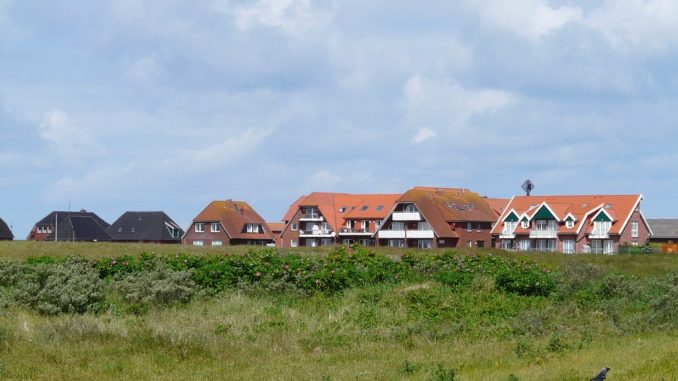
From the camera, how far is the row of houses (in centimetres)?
9138

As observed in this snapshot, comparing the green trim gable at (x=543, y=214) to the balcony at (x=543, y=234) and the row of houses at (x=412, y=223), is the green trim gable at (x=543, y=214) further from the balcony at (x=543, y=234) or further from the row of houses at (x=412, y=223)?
the balcony at (x=543, y=234)

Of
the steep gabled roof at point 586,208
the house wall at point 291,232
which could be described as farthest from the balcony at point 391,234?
the house wall at point 291,232

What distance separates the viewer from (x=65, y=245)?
41031mm

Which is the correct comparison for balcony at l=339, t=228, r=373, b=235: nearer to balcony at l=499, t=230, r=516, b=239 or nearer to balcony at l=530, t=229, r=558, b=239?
balcony at l=499, t=230, r=516, b=239

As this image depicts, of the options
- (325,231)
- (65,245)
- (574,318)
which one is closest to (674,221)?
(325,231)

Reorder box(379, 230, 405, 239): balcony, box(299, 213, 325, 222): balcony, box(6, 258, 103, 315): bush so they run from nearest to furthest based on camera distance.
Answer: box(6, 258, 103, 315): bush, box(379, 230, 405, 239): balcony, box(299, 213, 325, 222): balcony

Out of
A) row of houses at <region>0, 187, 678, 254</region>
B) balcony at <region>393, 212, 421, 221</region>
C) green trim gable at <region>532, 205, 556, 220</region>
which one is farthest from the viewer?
balcony at <region>393, 212, 421, 221</region>

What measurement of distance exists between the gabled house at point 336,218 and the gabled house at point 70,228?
2543cm

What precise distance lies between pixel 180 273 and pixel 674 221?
10487 cm

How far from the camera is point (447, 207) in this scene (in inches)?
3780

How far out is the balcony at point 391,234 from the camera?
316 feet

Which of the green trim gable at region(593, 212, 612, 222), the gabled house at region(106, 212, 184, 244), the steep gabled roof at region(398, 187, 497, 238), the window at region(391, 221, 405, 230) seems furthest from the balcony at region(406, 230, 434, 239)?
the gabled house at region(106, 212, 184, 244)

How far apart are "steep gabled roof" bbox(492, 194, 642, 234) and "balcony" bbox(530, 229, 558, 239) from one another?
69 centimetres

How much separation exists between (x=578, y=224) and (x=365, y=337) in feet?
254
